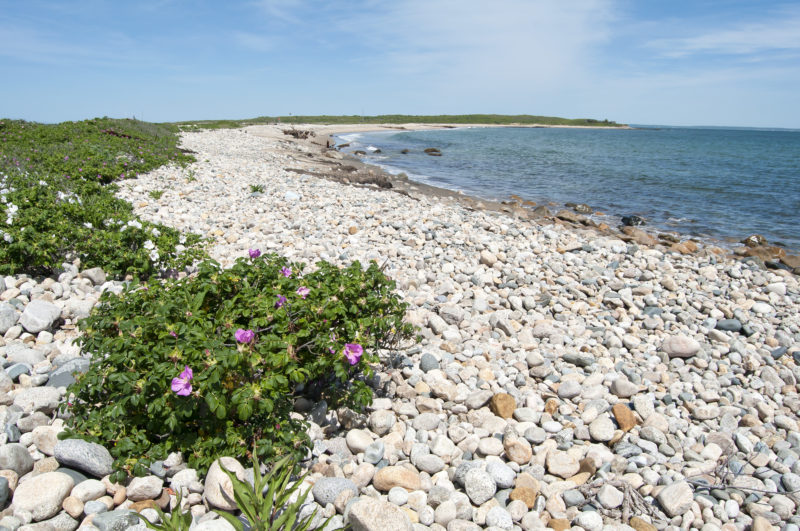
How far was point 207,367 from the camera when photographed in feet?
8.84

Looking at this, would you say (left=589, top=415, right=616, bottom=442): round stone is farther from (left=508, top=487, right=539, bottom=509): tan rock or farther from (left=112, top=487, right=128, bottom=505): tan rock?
(left=112, top=487, right=128, bottom=505): tan rock

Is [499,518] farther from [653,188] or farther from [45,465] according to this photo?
[653,188]

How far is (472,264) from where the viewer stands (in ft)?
24.3

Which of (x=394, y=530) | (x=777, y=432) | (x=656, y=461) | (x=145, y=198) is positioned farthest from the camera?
(x=145, y=198)

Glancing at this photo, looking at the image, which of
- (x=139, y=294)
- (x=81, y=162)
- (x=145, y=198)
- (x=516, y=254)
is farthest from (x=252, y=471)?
(x=81, y=162)

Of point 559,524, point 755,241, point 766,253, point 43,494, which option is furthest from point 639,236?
point 43,494

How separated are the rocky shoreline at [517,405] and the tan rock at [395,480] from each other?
0.04 feet

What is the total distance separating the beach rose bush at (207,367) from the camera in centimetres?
269

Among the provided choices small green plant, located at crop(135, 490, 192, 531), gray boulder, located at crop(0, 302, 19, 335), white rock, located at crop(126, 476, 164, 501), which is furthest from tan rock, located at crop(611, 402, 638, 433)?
gray boulder, located at crop(0, 302, 19, 335)

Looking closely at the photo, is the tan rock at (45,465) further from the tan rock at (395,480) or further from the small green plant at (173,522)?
the tan rock at (395,480)

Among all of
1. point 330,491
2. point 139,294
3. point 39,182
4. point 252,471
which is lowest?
point 330,491

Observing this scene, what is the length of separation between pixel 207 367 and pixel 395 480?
4.85ft

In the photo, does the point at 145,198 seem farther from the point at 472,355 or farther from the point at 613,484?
the point at 613,484

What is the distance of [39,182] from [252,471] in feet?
27.0
